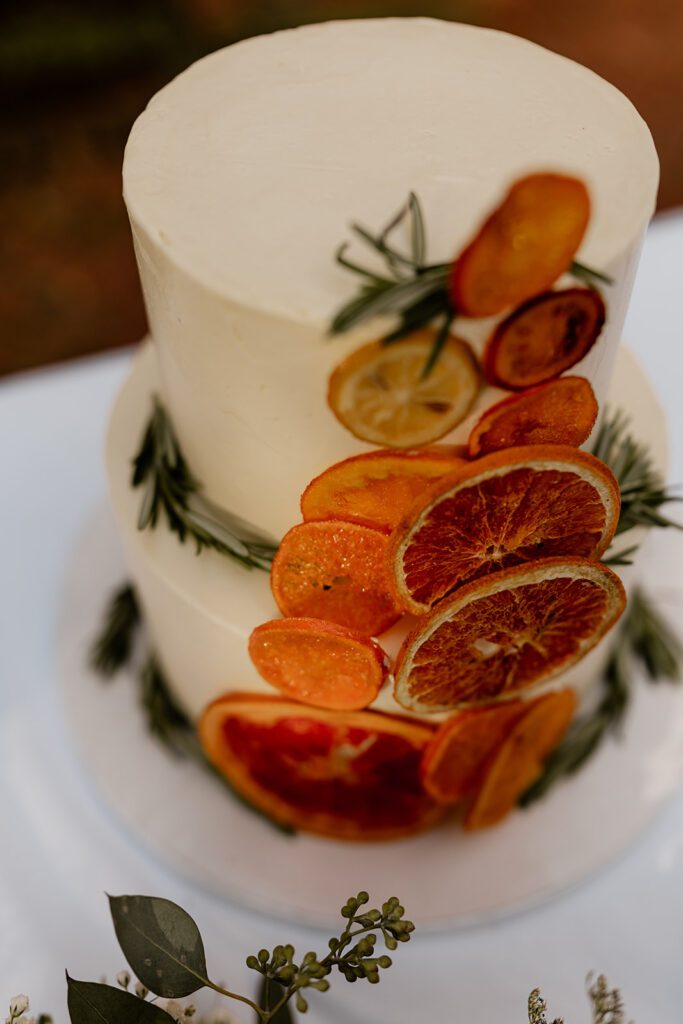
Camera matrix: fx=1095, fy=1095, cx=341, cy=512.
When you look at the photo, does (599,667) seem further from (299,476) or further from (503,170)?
(503,170)

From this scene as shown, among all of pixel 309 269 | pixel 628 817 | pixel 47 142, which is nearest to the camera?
pixel 309 269

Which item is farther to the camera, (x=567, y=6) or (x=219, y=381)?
(x=567, y=6)

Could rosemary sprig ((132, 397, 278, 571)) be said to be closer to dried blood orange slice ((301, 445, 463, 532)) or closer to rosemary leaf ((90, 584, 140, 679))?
dried blood orange slice ((301, 445, 463, 532))

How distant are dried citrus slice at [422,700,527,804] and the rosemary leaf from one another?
45 cm

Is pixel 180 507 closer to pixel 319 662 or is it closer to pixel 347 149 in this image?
pixel 319 662

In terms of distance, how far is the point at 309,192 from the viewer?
30.7 inches

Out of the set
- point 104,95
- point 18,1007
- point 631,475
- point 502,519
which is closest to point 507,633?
point 502,519

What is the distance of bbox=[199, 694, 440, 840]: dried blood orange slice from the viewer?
988 millimetres

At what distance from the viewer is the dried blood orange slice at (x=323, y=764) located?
99cm

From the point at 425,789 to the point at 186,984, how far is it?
361mm

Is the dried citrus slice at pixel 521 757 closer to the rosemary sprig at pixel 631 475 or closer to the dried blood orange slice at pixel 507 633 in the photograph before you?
the dried blood orange slice at pixel 507 633

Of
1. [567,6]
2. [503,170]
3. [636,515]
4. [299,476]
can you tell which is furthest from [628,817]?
[567,6]

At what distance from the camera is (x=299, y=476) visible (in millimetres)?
863

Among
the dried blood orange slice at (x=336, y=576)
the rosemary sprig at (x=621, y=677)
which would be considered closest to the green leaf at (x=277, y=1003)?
the dried blood orange slice at (x=336, y=576)
